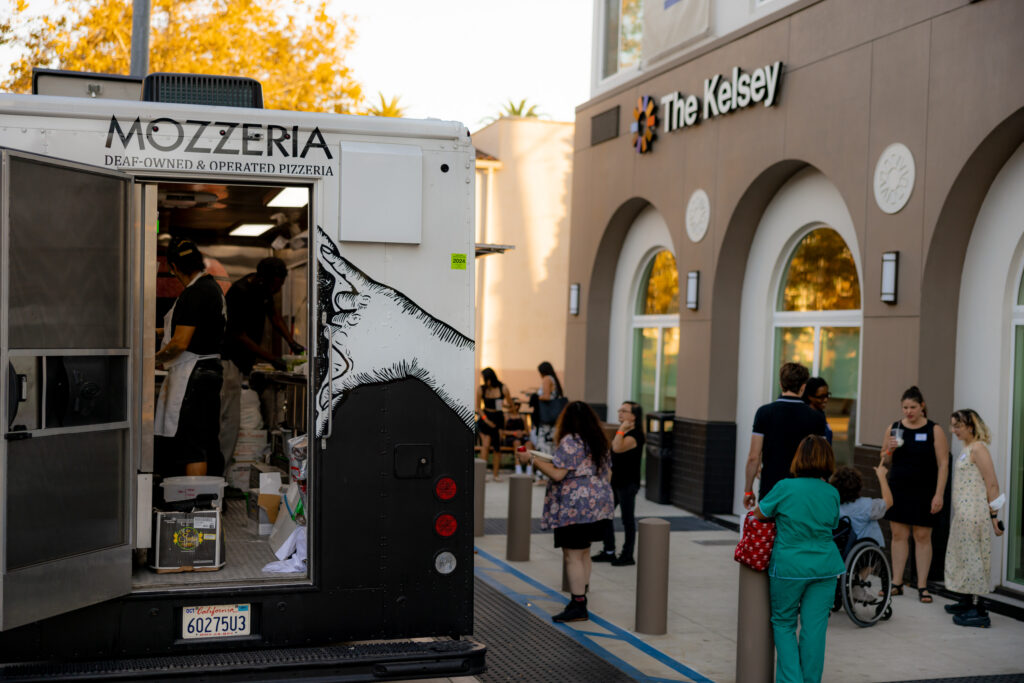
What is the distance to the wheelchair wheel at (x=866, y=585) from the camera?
26.0 feet

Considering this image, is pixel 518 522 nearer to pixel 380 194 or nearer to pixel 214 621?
pixel 214 621

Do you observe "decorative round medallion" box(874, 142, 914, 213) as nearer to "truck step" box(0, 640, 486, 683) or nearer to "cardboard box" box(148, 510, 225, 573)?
"truck step" box(0, 640, 486, 683)

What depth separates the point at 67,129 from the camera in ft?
15.8

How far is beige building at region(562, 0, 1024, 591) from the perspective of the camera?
29.8ft

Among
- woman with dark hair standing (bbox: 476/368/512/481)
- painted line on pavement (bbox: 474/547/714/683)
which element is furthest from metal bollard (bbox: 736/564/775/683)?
woman with dark hair standing (bbox: 476/368/512/481)

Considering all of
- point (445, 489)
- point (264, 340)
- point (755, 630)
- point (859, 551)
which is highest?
point (264, 340)

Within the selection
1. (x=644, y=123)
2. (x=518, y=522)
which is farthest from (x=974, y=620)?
(x=644, y=123)

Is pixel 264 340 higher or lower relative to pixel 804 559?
higher

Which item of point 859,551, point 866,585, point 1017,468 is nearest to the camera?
point 859,551

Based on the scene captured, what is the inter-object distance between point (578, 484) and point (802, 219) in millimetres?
5545

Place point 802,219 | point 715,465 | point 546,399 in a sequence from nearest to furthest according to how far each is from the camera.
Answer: point 802,219, point 715,465, point 546,399

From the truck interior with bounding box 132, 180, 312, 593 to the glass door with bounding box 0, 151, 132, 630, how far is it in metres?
0.24

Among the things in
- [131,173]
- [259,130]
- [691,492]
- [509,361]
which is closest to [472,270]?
[259,130]

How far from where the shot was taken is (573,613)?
7.99 m
